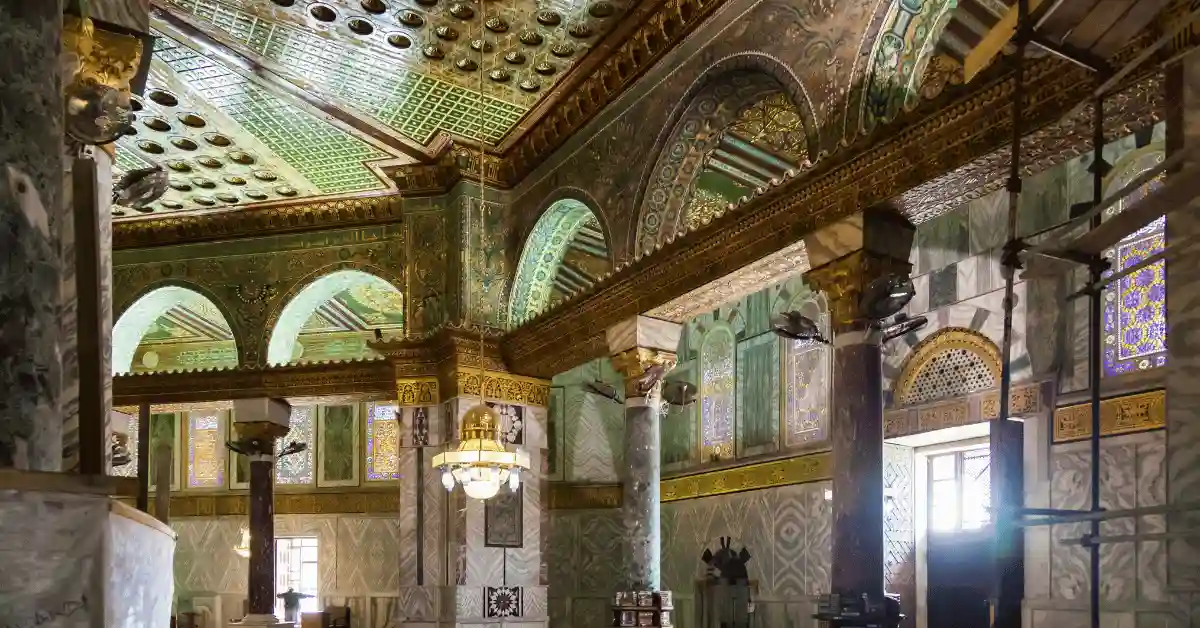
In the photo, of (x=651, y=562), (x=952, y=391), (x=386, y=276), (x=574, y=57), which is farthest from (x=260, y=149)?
(x=952, y=391)

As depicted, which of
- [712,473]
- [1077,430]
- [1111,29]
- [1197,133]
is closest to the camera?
[1197,133]

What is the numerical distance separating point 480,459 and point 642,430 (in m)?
1.81

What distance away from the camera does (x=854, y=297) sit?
7398 millimetres

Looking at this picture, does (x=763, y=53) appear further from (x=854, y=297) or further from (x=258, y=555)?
(x=258, y=555)

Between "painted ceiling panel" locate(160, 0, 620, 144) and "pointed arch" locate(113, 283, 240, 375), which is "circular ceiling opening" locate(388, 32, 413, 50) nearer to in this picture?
"painted ceiling panel" locate(160, 0, 620, 144)

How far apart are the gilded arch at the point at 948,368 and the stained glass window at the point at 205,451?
12185 millimetres

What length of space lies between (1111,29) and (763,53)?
13.7ft

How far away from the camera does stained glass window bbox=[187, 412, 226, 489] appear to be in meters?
19.4

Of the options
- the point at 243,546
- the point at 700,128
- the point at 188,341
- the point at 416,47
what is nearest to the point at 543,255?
the point at 416,47

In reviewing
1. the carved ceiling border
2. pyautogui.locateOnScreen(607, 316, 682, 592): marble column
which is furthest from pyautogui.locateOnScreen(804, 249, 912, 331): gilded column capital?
pyautogui.locateOnScreen(607, 316, 682, 592): marble column

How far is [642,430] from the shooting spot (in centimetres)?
1059

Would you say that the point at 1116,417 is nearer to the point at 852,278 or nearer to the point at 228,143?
the point at 852,278

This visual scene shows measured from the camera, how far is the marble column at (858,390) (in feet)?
23.3

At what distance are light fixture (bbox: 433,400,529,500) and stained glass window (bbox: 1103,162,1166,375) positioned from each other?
5047mm
